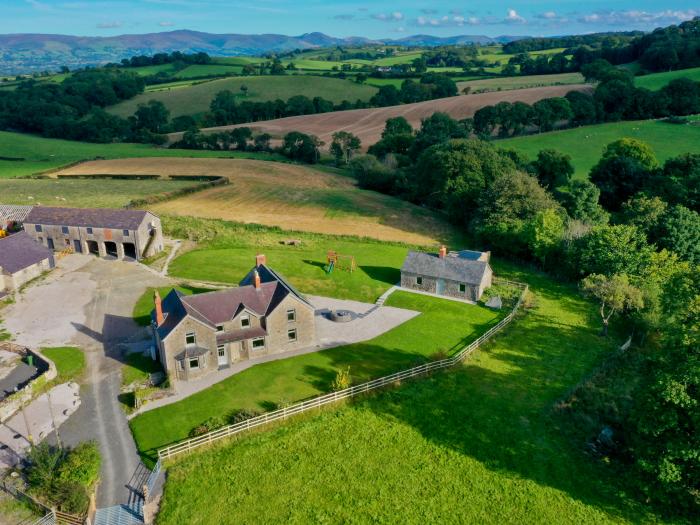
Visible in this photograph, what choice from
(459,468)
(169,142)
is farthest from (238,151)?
(459,468)

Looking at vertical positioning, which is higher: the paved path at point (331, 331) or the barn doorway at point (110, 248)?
the barn doorway at point (110, 248)

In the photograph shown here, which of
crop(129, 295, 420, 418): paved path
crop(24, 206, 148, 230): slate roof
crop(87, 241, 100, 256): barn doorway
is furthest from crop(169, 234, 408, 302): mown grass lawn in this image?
crop(87, 241, 100, 256): barn doorway

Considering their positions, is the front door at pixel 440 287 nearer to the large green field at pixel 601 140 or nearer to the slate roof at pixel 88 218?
the slate roof at pixel 88 218

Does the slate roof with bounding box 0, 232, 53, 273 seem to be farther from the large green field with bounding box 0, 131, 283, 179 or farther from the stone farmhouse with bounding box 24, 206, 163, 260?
the large green field with bounding box 0, 131, 283, 179

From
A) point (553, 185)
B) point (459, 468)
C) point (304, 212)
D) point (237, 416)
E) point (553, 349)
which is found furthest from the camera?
point (553, 185)

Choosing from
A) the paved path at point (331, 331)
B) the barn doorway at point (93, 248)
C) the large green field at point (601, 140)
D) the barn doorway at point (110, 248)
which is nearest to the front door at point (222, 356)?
the paved path at point (331, 331)

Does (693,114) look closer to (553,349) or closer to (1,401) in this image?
(553,349)

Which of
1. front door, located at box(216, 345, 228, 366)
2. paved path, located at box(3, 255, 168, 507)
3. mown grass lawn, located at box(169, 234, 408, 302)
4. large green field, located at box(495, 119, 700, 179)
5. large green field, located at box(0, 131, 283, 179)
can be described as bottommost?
mown grass lawn, located at box(169, 234, 408, 302)
